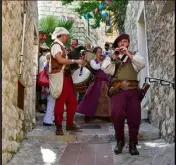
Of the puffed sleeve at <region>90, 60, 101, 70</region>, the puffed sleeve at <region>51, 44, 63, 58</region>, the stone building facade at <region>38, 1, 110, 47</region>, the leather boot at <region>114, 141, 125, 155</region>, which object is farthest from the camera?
the stone building facade at <region>38, 1, 110, 47</region>

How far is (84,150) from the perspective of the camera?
4445 mm

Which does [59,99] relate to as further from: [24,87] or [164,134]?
[164,134]

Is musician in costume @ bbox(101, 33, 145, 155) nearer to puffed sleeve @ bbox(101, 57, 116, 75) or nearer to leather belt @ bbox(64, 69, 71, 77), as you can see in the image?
puffed sleeve @ bbox(101, 57, 116, 75)

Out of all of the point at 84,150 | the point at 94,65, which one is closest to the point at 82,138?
the point at 84,150

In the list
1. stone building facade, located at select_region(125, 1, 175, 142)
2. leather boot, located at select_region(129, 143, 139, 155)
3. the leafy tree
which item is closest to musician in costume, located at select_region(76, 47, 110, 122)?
stone building facade, located at select_region(125, 1, 175, 142)

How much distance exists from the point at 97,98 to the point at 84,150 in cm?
168

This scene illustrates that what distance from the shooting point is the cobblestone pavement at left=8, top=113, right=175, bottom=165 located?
3795 millimetres

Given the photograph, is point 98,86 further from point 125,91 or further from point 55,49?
point 125,91

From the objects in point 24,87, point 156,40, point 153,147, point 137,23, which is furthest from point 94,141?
point 137,23

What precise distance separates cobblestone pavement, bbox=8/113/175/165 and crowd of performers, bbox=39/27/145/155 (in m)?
0.17

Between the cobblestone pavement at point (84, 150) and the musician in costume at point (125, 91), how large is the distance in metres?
0.24

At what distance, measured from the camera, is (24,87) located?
5184 mm

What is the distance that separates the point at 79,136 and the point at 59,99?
606 mm

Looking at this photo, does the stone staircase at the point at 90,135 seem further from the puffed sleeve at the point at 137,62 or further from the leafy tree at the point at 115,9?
the leafy tree at the point at 115,9
